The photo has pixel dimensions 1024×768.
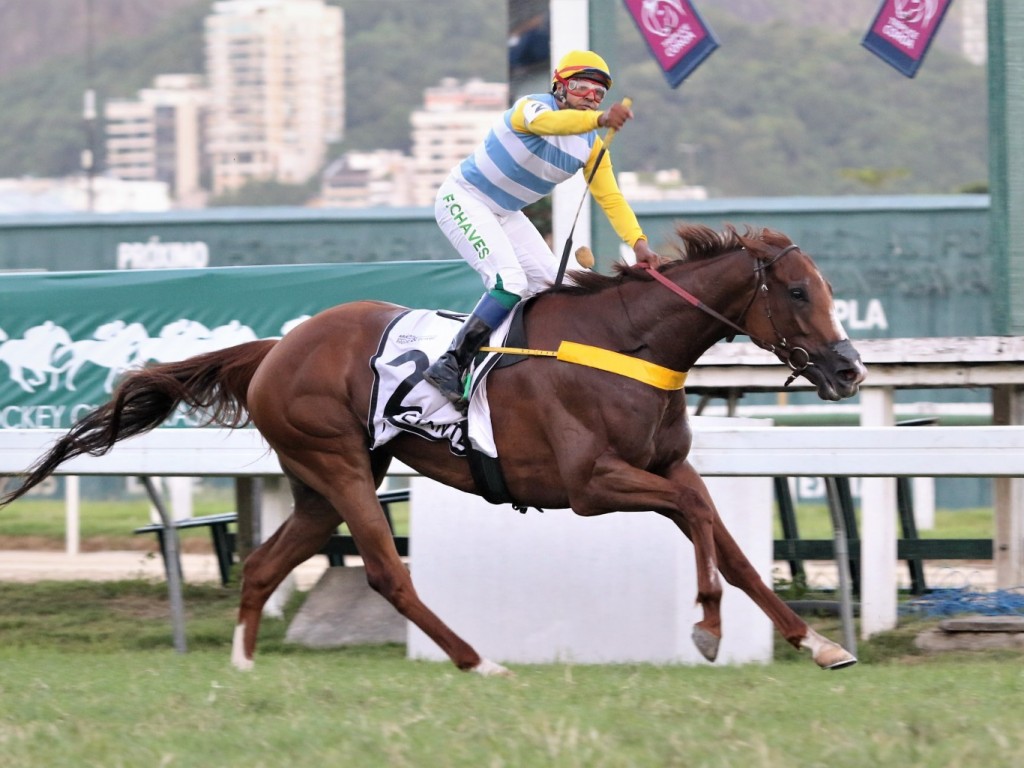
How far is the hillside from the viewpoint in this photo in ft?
220

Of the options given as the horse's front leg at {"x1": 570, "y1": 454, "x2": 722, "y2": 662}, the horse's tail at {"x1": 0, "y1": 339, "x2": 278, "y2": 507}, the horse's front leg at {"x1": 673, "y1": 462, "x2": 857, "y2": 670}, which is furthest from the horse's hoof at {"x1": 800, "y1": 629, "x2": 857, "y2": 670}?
the horse's tail at {"x1": 0, "y1": 339, "x2": 278, "y2": 507}

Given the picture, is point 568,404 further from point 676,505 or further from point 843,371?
point 843,371

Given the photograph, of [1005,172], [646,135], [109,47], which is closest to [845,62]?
[646,135]

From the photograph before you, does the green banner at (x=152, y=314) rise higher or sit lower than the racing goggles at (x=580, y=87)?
lower

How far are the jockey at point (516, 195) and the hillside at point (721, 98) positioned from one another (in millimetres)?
52304

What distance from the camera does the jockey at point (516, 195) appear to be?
18.0ft

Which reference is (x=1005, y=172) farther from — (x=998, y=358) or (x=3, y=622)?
(x=3, y=622)

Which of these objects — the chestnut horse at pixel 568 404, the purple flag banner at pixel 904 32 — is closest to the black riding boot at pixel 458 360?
the chestnut horse at pixel 568 404

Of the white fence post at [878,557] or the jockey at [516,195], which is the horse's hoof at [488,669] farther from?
the white fence post at [878,557]

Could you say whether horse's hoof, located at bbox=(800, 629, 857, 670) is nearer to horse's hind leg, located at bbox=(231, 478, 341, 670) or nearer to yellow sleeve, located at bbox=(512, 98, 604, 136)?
yellow sleeve, located at bbox=(512, 98, 604, 136)

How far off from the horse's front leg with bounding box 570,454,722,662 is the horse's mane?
69cm

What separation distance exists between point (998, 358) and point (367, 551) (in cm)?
310

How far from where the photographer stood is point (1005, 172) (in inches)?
298

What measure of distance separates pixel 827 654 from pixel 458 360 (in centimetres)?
164
